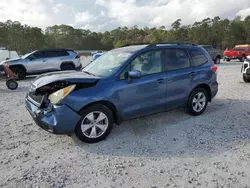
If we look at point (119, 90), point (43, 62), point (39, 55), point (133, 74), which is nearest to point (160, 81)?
point (133, 74)

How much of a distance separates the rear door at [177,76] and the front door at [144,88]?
165mm

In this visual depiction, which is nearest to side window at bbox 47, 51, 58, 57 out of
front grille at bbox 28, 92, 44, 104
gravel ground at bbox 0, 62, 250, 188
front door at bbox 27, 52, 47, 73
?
front door at bbox 27, 52, 47, 73

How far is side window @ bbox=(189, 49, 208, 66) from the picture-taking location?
5.07 meters

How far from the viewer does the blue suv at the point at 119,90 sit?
3.57 meters

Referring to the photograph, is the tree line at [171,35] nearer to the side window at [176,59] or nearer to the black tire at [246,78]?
the black tire at [246,78]

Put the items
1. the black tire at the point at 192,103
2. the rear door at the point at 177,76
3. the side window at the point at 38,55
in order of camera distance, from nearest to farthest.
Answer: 1. the rear door at the point at 177,76
2. the black tire at the point at 192,103
3. the side window at the point at 38,55

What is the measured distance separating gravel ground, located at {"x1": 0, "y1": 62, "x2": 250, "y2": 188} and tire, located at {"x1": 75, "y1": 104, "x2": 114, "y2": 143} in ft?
0.49

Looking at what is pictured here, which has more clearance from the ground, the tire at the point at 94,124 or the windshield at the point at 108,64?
the windshield at the point at 108,64

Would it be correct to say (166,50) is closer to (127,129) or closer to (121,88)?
(121,88)

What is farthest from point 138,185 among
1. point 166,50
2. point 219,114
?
point 219,114

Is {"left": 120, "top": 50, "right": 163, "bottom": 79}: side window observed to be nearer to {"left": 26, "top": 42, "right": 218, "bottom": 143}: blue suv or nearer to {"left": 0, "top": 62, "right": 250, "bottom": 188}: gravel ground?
{"left": 26, "top": 42, "right": 218, "bottom": 143}: blue suv

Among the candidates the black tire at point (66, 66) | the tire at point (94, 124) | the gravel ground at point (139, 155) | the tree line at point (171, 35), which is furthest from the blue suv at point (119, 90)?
the tree line at point (171, 35)

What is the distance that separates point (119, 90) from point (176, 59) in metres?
1.64

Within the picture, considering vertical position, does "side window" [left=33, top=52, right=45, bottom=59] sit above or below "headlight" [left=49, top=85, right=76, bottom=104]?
above
